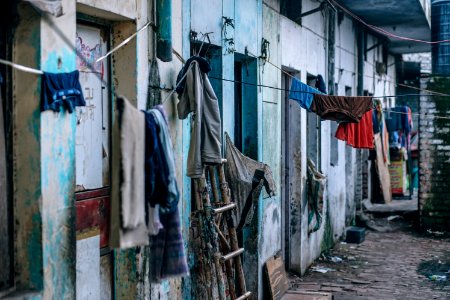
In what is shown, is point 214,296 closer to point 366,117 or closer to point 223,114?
point 223,114

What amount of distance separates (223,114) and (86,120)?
2.61 metres

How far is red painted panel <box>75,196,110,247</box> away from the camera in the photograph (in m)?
5.33

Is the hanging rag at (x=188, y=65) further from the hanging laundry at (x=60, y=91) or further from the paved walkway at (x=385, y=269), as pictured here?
the paved walkway at (x=385, y=269)

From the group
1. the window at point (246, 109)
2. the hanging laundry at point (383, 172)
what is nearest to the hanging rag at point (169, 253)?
the window at point (246, 109)

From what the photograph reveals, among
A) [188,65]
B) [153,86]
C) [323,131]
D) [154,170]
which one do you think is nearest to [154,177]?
[154,170]

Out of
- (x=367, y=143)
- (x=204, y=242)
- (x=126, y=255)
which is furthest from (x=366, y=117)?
(x=126, y=255)

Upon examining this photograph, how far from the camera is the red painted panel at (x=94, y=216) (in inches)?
210

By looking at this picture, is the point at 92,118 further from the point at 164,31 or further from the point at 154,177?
the point at 154,177

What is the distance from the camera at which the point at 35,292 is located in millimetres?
4480

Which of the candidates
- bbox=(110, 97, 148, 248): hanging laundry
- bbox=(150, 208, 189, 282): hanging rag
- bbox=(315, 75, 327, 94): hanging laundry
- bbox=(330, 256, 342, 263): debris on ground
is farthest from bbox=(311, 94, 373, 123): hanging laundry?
bbox=(110, 97, 148, 248): hanging laundry

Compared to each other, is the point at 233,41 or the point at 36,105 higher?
the point at 233,41

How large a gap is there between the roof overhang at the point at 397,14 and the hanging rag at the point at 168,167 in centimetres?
927

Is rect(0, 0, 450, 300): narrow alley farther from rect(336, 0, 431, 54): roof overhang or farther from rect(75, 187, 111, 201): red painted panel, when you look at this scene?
rect(336, 0, 431, 54): roof overhang

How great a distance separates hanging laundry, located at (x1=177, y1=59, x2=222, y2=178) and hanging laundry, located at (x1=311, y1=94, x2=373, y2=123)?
3.23 meters
